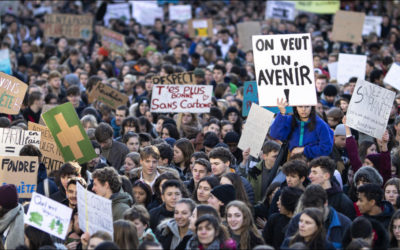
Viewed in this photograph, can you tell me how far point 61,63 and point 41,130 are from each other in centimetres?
876

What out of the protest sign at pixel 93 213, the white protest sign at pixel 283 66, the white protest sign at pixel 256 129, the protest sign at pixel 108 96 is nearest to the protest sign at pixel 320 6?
the protest sign at pixel 108 96

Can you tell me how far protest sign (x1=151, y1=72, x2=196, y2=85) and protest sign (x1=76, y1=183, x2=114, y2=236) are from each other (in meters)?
7.15

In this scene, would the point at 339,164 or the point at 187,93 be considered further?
the point at 187,93

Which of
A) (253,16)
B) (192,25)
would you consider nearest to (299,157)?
(192,25)

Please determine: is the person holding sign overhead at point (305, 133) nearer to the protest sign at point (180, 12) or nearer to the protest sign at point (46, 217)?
the protest sign at point (46, 217)

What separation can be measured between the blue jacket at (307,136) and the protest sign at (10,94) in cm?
388

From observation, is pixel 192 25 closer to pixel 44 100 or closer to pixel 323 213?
pixel 44 100

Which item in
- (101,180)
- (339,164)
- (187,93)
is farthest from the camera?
(187,93)

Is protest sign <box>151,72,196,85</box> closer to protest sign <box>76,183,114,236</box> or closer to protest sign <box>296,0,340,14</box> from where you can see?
protest sign <box>76,183,114,236</box>

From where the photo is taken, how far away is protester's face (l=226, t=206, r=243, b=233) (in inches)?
299

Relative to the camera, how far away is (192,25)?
23500 millimetres

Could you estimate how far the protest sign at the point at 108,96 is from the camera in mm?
15016

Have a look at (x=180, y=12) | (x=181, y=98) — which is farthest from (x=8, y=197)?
(x=180, y=12)

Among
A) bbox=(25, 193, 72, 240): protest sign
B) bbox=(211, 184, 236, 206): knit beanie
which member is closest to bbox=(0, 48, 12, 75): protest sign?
bbox=(211, 184, 236, 206): knit beanie
